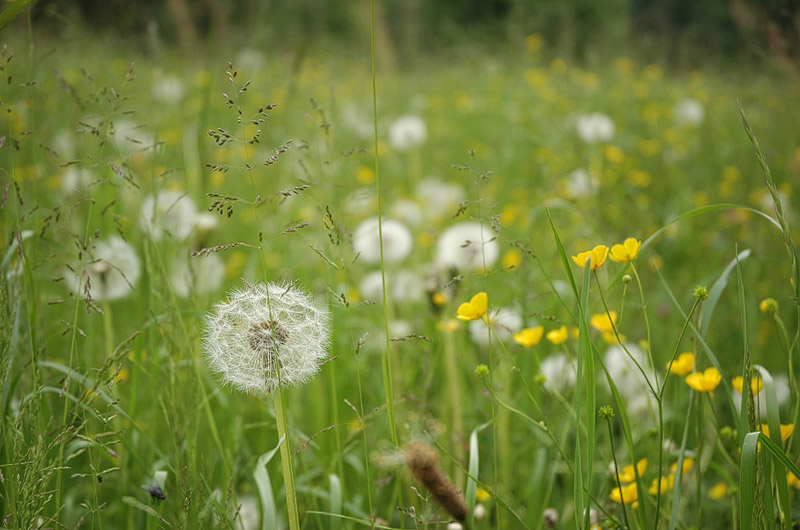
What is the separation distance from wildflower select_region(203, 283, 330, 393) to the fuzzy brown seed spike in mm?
219

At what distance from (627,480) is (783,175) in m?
2.91

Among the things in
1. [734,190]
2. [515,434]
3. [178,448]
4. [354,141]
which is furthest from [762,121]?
[178,448]

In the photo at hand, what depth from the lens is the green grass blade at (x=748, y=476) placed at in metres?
0.74

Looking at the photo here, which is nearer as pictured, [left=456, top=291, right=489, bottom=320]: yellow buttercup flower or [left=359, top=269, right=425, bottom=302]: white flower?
[left=456, top=291, right=489, bottom=320]: yellow buttercup flower

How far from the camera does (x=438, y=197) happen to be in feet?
9.84

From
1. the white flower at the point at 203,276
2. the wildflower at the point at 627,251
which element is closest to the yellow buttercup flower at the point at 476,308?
the wildflower at the point at 627,251

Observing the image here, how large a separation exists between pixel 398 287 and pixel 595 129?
1.86 m

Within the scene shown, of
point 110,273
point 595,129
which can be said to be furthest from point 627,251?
point 595,129

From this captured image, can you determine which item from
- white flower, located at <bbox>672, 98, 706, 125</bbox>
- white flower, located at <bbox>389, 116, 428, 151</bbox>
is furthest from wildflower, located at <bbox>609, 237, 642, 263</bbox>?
white flower, located at <bbox>672, 98, 706, 125</bbox>

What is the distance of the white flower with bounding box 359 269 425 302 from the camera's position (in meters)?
2.01

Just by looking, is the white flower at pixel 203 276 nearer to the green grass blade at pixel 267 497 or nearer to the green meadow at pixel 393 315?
the green meadow at pixel 393 315

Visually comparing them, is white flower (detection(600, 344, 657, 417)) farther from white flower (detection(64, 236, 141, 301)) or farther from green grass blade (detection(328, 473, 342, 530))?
white flower (detection(64, 236, 141, 301))

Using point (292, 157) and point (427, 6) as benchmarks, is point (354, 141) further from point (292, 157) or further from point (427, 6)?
point (427, 6)

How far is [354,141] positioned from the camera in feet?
12.3
